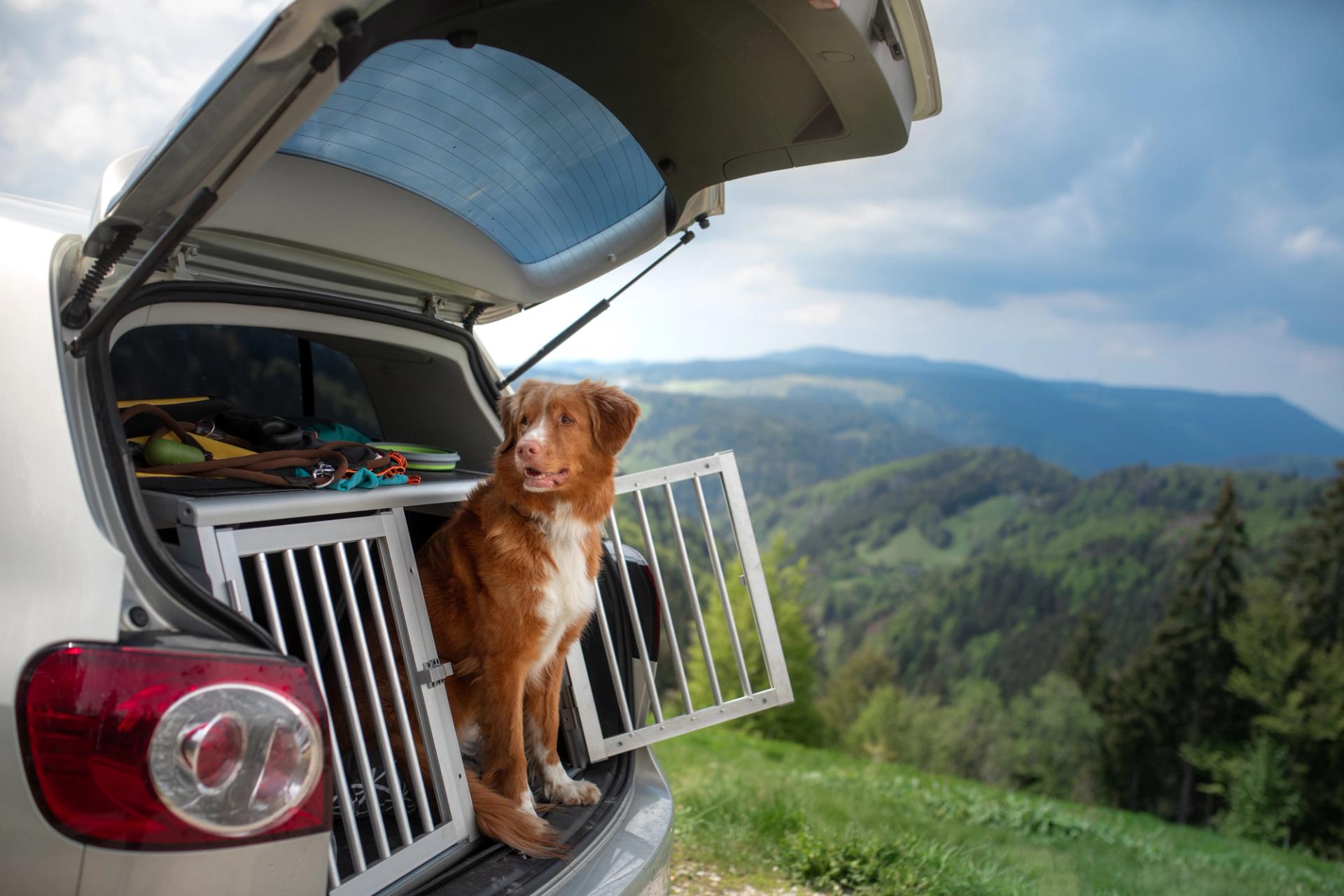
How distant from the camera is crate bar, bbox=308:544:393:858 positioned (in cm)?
195

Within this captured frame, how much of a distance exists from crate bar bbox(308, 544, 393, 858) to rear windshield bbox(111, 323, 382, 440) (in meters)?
0.95

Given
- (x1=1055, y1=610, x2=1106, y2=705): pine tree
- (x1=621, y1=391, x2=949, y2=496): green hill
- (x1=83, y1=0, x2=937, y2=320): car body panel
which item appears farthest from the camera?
(x1=621, y1=391, x2=949, y2=496): green hill

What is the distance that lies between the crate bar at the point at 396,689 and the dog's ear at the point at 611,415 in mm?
739

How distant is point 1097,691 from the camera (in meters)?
52.8

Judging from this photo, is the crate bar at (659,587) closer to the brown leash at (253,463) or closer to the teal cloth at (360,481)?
the teal cloth at (360,481)

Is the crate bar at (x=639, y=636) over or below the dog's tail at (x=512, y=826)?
over

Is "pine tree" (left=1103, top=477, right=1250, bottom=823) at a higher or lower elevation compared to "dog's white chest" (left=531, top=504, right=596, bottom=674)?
lower

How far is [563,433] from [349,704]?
89cm

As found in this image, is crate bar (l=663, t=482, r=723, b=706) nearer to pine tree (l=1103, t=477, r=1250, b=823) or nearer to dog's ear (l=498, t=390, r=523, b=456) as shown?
dog's ear (l=498, t=390, r=523, b=456)

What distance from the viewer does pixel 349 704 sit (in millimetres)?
1995

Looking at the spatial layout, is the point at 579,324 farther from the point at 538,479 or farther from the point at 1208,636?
the point at 1208,636

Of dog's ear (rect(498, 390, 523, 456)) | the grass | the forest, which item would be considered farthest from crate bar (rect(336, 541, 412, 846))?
the forest

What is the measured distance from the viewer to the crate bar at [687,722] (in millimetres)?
2709

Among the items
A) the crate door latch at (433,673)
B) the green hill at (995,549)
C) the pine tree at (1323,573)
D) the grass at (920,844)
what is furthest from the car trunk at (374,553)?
the green hill at (995,549)
